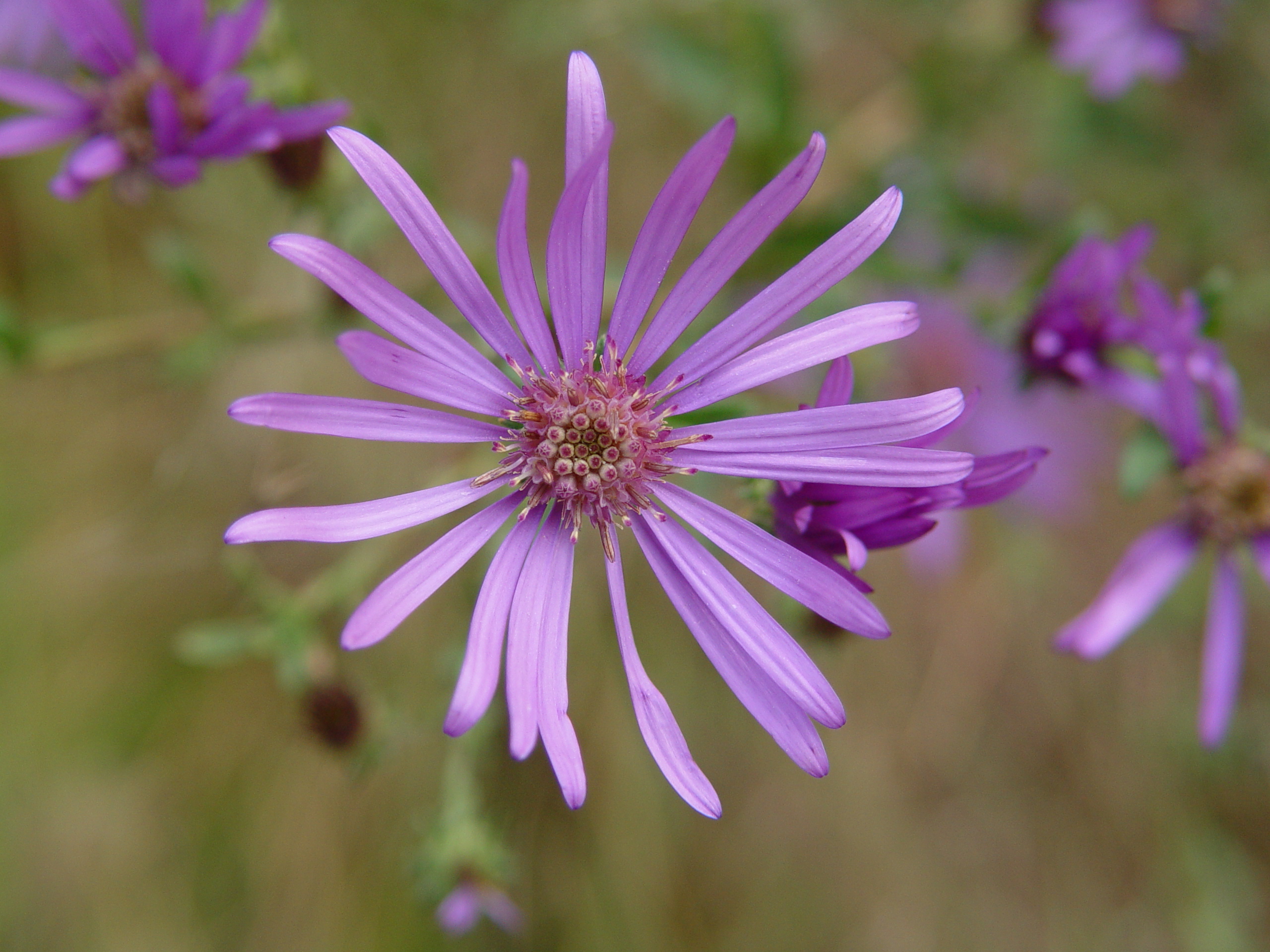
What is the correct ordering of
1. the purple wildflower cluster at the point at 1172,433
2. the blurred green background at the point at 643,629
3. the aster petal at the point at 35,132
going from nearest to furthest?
the aster petal at the point at 35,132, the purple wildflower cluster at the point at 1172,433, the blurred green background at the point at 643,629

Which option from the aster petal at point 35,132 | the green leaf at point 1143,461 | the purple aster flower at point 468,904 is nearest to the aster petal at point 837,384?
the green leaf at point 1143,461

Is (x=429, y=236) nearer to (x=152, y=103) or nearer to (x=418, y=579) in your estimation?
(x=418, y=579)

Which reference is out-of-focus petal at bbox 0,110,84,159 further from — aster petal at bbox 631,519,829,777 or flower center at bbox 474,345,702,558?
aster petal at bbox 631,519,829,777

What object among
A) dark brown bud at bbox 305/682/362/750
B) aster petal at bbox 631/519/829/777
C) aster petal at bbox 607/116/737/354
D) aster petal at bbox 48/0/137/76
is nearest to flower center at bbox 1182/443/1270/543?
aster petal at bbox 631/519/829/777

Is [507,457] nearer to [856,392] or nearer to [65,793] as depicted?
[856,392]

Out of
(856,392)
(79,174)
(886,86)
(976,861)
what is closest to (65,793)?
(79,174)

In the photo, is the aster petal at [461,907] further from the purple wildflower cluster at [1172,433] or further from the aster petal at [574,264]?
the purple wildflower cluster at [1172,433]
